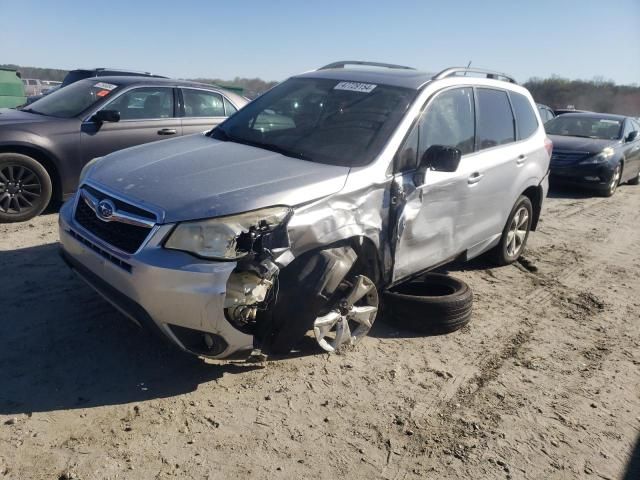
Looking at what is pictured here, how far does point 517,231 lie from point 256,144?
3165mm

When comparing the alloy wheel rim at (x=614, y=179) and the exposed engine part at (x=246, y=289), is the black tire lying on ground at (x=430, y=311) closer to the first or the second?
the exposed engine part at (x=246, y=289)

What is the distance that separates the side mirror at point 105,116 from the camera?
20.7 feet

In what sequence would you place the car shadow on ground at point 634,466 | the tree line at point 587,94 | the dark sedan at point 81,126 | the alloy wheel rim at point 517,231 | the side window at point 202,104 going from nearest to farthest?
the car shadow on ground at point 634,466 < the alloy wheel rim at point 517,231 < the dark sedan at point 81,126 < the side window at point 202,104 < the tree line at point 587,94

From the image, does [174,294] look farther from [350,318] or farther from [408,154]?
[408,154]

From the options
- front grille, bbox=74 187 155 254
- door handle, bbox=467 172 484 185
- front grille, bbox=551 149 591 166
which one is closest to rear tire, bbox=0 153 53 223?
front grille, bbox=74 187 155 254

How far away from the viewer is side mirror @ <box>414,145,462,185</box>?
367 cm

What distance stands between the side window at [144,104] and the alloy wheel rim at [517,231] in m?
4.49

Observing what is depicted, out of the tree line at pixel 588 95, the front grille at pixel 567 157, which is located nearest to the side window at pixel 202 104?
the front grille at pixel 567 157

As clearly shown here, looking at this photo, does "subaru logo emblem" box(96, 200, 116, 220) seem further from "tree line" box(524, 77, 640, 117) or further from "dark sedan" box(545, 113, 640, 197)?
"tree line" box(524, 77, 640, 117)

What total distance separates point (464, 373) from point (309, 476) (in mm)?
1482

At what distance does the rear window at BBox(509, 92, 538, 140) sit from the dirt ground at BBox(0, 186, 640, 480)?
1901mm

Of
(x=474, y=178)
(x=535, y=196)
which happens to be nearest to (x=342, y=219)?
(x=474, y=178)

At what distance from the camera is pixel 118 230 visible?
3062mm

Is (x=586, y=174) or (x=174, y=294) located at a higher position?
(x=174, y=294)
